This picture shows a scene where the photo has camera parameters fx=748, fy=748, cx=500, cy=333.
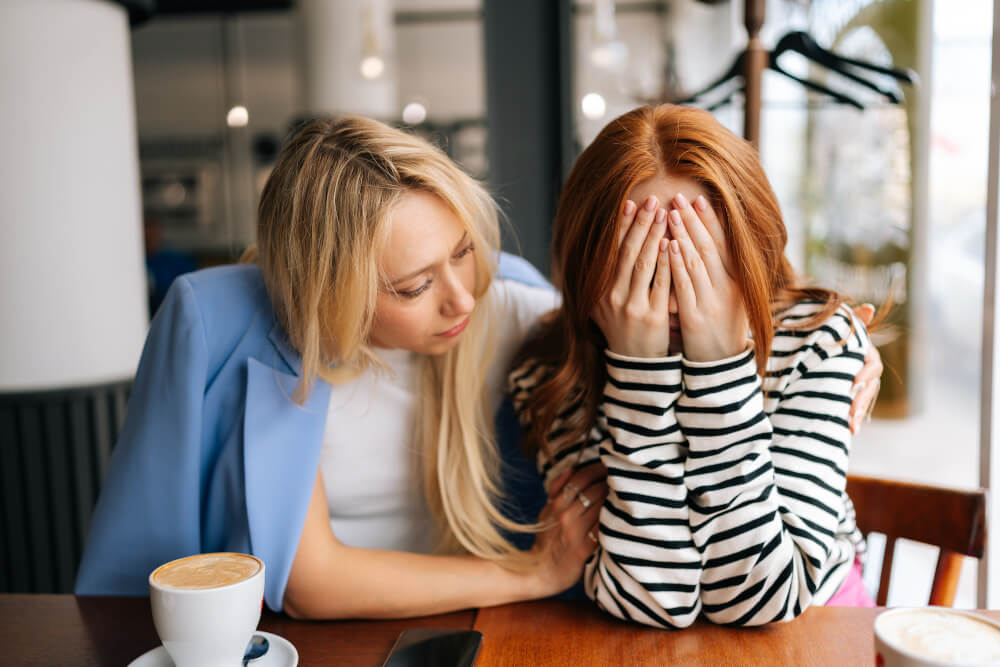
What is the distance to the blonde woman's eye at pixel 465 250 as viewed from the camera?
39.0 inches

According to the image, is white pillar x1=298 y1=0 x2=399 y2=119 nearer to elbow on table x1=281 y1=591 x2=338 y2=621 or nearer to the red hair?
the red hair

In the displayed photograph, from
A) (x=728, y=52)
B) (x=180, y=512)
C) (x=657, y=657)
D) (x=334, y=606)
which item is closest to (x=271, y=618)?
(x=334, y=606)

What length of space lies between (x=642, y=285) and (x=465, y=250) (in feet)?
0.85

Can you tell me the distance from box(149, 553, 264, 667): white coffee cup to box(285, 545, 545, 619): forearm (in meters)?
0.18

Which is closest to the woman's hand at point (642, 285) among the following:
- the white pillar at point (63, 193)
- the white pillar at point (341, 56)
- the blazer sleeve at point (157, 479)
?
the blazer sleeve at point (157, 479)

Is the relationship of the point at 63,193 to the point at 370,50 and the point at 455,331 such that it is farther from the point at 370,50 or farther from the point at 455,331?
the point at 370,50

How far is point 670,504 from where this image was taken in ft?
2.76

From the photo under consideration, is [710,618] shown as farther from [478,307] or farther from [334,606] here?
[478,307]

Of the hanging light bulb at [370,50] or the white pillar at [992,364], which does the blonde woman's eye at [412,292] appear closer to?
the white pillar at [992,364]

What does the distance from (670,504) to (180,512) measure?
59 cm

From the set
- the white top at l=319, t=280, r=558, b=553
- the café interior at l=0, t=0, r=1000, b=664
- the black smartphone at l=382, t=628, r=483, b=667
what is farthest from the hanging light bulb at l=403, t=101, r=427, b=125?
the black smartphone at l=382, t=628, r=483, b=667

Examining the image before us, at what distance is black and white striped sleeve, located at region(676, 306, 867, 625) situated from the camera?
0.79 meters

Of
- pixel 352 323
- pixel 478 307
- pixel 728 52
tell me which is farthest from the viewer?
pixel 728 52

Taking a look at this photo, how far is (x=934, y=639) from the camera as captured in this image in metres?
0.52
